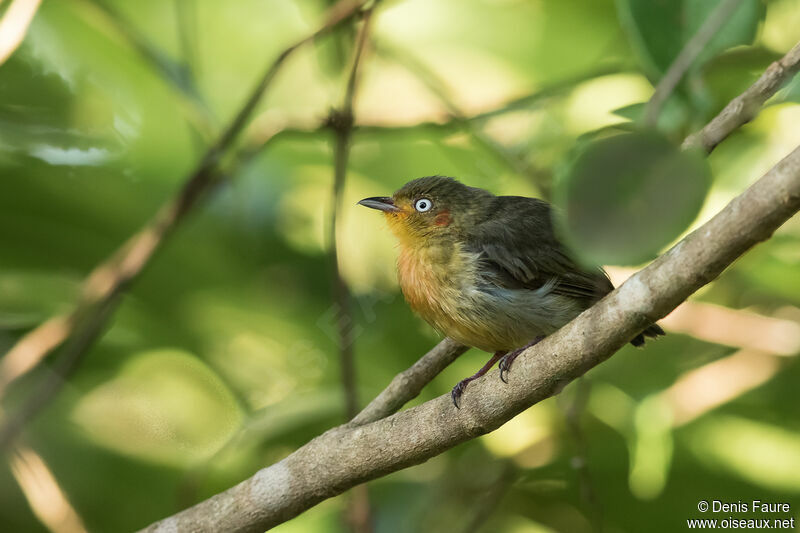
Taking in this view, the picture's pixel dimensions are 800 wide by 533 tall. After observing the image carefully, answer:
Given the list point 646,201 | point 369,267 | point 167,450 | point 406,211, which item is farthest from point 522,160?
point 646,201

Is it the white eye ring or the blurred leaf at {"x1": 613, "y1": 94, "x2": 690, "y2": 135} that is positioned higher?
the white eye ring

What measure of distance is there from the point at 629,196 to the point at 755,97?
864 mm

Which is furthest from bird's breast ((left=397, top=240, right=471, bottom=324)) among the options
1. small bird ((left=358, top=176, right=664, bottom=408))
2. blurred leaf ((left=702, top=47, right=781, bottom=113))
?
blurred leaf ((left=702, top=47, right=781, bottom=113))

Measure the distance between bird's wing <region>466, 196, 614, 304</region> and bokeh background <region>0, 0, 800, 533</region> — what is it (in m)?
0.17

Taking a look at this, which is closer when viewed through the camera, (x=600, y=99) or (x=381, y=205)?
(x=381, y=205)

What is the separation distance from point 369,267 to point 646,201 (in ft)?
10.5

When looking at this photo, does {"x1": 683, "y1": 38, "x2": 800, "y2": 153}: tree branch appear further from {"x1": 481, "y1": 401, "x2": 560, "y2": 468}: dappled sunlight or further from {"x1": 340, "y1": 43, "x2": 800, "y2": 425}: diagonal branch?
{"x1": 481, "y1": 401, "x2": 560, "y2": 468}: dappled sunlight

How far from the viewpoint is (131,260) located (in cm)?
311

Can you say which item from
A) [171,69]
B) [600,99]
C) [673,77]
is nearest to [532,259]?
[600,99]

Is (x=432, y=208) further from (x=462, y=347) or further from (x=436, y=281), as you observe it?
(x=462, y=347)

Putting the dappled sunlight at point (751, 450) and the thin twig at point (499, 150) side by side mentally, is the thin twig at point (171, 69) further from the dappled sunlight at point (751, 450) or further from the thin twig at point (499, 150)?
the dappled sunlight at point (751, 450)

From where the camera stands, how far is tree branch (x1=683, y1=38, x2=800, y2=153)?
1.64 metres

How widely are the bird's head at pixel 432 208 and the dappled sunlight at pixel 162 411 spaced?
1.10 meters

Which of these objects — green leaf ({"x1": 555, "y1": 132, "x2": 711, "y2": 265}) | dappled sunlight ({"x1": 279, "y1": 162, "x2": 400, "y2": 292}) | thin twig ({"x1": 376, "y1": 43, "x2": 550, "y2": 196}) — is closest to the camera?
green leaf ({"x1": 555, "y1": 132, "x2": 711, "y2": 265})
